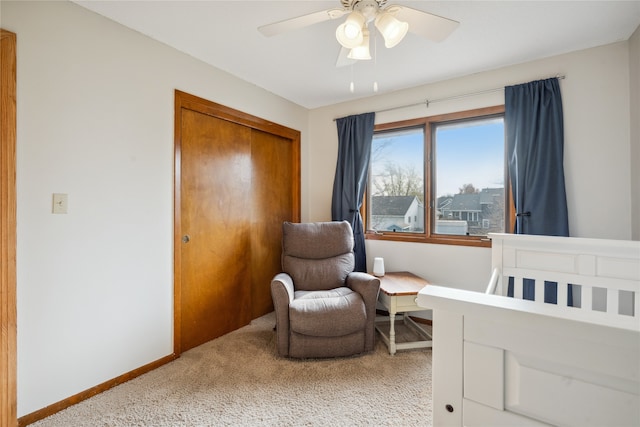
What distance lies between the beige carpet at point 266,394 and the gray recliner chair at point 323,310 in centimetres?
11

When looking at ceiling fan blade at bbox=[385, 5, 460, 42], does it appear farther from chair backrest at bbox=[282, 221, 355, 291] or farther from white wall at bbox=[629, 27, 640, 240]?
chair backrest at bbox=[282, 221, 355, 291]

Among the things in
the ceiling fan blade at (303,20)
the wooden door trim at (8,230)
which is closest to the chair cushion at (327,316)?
the wooden door trim at (8,230)

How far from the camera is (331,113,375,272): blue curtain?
3.12 m

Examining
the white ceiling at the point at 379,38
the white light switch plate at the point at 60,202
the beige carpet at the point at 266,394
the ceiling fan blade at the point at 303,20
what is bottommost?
the beige carpet at the point at 266,394

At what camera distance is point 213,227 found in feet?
8.24

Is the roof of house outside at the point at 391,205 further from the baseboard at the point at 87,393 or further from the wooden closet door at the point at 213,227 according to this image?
the baseboard at the point at 87,393

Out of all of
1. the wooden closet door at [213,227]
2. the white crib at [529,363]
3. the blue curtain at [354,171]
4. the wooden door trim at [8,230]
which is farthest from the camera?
the blue curtain at [354,171]

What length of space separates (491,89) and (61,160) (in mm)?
3276

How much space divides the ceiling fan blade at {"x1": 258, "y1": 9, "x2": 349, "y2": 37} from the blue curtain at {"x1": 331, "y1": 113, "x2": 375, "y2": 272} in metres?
1.78

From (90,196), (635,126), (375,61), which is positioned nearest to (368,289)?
(375,61)

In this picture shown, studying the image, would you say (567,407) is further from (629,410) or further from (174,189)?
(174,189)

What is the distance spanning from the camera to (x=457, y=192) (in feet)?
9.00

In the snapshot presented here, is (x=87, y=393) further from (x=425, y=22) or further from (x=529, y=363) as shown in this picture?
(x=425, y=22)

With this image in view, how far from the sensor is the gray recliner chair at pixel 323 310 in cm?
207
